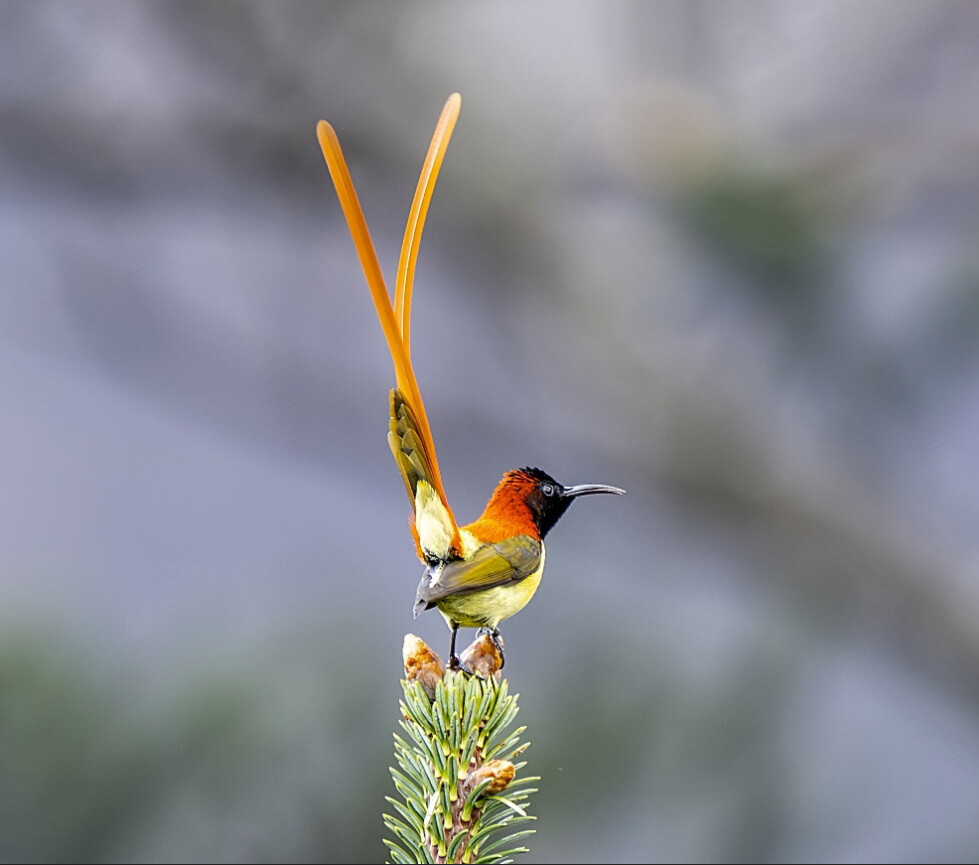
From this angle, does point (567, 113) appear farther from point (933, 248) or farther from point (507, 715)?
point (507, 715)

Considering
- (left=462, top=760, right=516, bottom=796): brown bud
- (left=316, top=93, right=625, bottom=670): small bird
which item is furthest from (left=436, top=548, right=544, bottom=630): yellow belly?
(left=462, top=760, right=516, bottom=796): brown bud

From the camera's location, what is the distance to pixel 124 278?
1674 millimetres

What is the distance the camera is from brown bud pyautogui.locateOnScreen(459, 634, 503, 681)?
458 mm

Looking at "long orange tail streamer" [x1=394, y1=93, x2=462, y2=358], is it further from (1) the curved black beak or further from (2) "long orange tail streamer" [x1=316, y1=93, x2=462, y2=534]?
(1) the curved black beak

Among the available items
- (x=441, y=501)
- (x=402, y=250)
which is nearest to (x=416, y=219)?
(x=402, y=250)

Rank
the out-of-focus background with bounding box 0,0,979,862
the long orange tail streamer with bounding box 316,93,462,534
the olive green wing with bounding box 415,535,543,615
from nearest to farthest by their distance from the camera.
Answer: the long orange tail streamer with bounding box 316,93,462,534 < the olive green wing with bounding box 415,535,543,615 < the out-of-focus background with bounding box 0,0,979,862

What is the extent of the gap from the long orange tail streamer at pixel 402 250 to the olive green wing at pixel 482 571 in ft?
0.16

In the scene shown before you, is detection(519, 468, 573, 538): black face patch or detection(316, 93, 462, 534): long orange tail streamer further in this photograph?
detection(519, 468, 573, 538): black face patch

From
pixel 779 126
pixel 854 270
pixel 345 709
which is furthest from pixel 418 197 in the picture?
pixel 779 126

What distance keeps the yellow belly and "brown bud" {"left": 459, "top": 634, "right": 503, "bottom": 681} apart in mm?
35

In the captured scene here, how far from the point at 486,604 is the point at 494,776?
0.13 meters

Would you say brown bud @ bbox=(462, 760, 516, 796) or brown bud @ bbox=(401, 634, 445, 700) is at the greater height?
brown bud @ bbox=(401, 634, 445, 700)

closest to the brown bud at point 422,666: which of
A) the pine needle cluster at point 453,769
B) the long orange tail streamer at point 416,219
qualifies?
the pine needle cluster at point 453,769

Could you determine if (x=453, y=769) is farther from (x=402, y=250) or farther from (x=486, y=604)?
(x=402, y=250)
